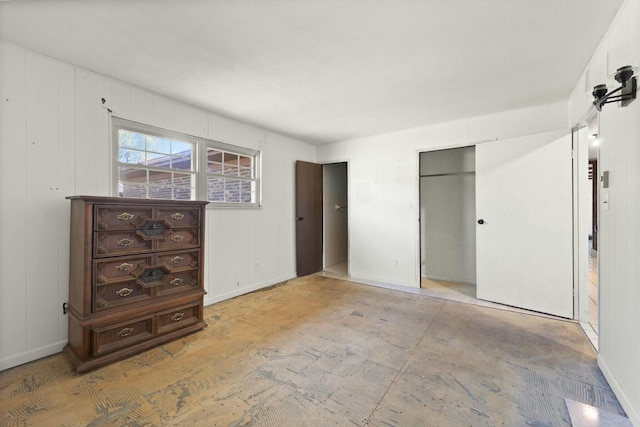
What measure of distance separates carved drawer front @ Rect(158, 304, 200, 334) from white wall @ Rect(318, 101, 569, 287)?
2.73 m

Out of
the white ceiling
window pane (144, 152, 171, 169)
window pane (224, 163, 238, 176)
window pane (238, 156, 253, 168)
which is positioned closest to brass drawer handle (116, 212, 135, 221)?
window pane (144, 152, 171, 169)

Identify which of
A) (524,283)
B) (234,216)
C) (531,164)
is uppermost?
(531,164)

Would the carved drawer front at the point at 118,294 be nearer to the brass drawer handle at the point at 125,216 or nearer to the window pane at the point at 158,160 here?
the brass drawer handle at the point at 125,216

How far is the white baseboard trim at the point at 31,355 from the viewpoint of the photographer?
2.01m

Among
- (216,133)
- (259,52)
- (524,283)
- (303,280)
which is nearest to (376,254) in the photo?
(303,280)

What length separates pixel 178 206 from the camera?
100 inches

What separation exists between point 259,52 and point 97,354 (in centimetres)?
260

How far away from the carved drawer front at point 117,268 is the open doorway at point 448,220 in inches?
142

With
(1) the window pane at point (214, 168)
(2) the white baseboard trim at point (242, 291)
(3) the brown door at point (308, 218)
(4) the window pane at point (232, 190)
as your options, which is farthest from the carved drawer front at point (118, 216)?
(3) the brown door at point (308, 218)

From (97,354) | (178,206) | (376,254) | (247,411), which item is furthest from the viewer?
(376,254)

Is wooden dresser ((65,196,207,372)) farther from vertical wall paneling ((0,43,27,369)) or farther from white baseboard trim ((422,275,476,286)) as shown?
white baseboard trim ((422,275,476,286))

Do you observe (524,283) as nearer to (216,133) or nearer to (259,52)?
(259,52)

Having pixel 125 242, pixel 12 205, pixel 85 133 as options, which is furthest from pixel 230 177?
pixel 12 205

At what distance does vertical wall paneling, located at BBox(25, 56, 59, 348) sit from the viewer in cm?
212
